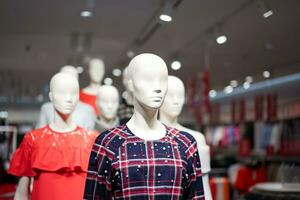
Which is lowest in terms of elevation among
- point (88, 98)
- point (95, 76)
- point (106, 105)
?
point (106, 105)

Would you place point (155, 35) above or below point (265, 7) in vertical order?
above

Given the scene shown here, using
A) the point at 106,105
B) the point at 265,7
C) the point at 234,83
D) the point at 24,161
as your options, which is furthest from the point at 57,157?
the point at 234,83

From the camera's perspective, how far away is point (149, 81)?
199 cm

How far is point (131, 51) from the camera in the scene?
23.8ft

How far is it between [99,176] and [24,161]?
0.91m

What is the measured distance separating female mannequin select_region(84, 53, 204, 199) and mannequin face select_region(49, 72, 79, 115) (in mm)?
841

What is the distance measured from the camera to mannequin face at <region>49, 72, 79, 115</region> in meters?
2.81

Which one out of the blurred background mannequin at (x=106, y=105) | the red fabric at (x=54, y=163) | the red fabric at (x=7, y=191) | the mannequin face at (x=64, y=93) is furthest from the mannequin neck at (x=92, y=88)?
the red fabric at (x=54, y=163)

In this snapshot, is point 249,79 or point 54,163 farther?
point 249,79

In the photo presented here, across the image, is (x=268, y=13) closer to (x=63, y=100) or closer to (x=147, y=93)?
(x=63, y=100)

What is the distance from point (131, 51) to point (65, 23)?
4.78ft

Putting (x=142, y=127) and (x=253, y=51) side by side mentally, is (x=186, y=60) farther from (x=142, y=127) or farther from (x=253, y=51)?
(x=142, y=127)

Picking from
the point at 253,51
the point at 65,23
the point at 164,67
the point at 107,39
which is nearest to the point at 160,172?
the point at 164,67

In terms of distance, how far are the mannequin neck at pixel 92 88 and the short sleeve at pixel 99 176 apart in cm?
250
